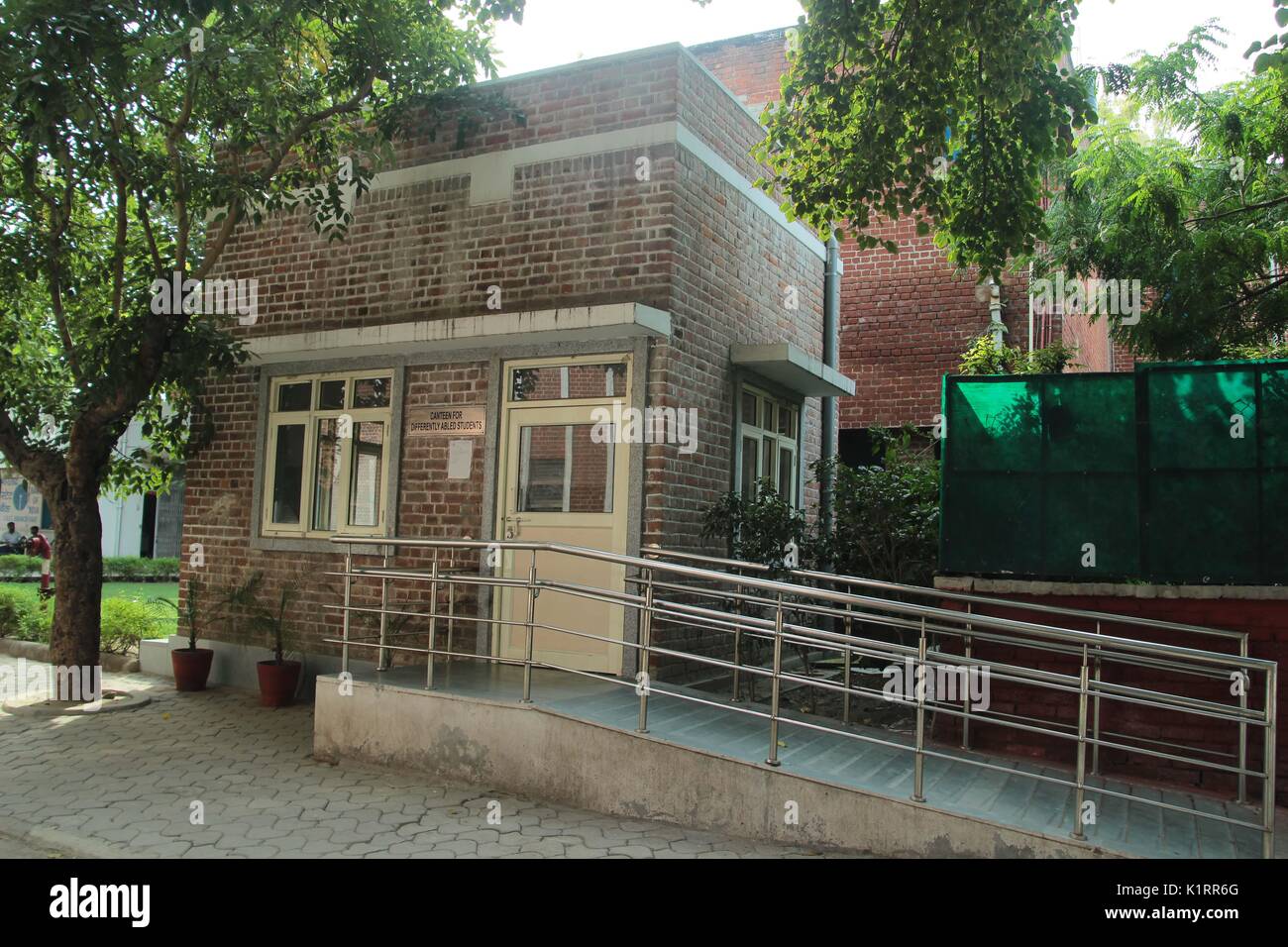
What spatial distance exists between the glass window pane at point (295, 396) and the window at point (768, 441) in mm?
3972

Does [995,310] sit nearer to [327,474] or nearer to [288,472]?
[327,474]

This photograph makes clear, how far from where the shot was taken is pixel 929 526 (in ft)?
24.1

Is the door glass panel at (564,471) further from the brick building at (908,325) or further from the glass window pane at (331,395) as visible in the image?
the brick building at (908,325)

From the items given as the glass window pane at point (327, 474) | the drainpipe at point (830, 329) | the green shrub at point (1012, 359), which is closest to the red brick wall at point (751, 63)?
the drainpipe at point (830, 329)

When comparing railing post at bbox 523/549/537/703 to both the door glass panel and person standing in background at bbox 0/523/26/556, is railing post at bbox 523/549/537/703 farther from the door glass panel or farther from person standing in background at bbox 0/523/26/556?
person standing in background at bbox 0/523/26/556

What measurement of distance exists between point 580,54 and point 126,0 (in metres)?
3.36

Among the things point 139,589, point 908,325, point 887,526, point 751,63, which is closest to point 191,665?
point 887,526

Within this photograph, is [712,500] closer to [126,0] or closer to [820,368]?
[820,368]

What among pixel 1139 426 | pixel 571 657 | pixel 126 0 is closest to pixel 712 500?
pixel 571 657

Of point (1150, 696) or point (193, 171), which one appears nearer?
point (1150, 696)

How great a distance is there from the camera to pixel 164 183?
8086 millimetres

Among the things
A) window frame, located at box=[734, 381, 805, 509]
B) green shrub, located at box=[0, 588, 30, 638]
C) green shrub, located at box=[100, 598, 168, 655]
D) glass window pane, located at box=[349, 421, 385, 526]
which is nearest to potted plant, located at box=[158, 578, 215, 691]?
green shrub, located at box=[100, 598, 168, 655]
